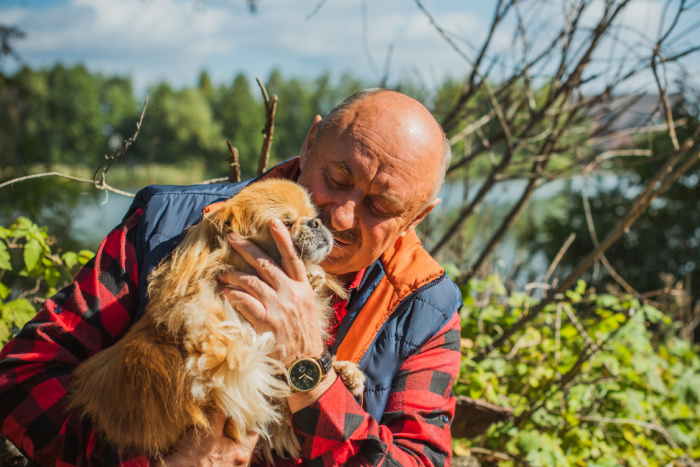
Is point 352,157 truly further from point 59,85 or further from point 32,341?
point 59,85

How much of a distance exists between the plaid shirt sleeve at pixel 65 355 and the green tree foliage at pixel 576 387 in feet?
9.08

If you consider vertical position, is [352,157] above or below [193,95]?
above

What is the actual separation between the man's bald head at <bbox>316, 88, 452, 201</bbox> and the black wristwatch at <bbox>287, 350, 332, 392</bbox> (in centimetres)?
102

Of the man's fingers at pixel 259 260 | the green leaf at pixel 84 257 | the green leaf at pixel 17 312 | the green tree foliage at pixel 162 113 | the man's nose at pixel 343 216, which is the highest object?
the man's nose at pixel 343 216

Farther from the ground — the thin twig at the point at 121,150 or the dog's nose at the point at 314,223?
the dog's nose at the point at 314,223

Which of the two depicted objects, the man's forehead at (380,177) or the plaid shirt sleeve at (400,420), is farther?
the man's forehead at (380,177)

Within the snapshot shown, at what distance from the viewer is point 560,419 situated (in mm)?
4621

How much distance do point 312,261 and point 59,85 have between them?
4806 inches

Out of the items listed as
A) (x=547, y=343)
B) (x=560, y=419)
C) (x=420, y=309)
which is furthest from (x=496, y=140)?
(x=420, y=309)

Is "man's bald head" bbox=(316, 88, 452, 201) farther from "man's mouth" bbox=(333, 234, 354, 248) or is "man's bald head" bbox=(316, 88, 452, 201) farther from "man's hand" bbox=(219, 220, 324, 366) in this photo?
"man's hand" bbox=(219, 220, 324, 366)

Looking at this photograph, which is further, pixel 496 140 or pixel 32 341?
pixel 496 140

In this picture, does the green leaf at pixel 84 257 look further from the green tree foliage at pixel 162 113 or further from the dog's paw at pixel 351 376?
the green tree foliage at pixel 162 113

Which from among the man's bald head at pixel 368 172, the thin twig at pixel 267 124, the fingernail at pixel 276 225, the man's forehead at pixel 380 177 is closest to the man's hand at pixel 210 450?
the fingernail at pixel 276 225

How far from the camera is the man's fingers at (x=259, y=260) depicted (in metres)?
2.21
